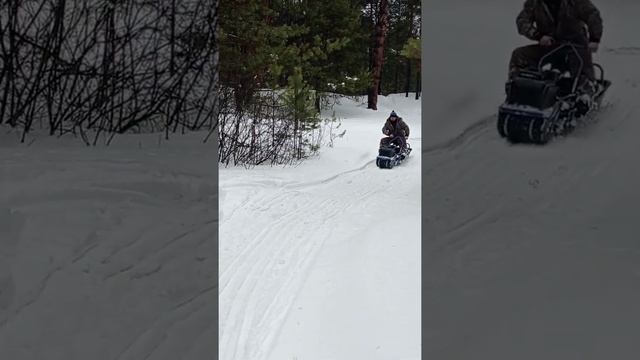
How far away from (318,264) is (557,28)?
7.44 ft

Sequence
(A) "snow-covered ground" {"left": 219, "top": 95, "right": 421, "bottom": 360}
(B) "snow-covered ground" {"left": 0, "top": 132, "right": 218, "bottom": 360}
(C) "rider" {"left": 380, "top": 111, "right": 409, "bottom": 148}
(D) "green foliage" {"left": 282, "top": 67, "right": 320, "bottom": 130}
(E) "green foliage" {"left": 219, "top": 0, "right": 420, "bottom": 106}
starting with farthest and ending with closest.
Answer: (C) "rider" {"left": 380, "top": 111, "right": 409, "bottom": 148} < (D) "green foliage" {"left": 282, "top": 67, "right": 320, "bottom": 130} < (E) "green foliage" {"left": 219, "top": 0, "right": 420, "bottom": 106} < (A) "snow-covered ground" {"left": 219, "top": 95, "right": 421, "bottom": 360} < (B) "snow-covered ground" {"left": 0, "top": 132, "right": 218, "bottom": 360}

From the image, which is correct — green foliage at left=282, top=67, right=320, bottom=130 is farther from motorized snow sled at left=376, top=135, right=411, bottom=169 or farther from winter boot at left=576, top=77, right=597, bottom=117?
winter boot at left=576, top=77, right=597, bottom=117

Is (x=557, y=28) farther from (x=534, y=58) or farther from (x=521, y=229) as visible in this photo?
(x=521, y=229)

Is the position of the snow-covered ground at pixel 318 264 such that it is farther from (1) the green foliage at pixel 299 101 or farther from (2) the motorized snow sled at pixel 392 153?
(1) the green foliage at pixel 299 101

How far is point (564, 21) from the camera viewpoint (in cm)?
202

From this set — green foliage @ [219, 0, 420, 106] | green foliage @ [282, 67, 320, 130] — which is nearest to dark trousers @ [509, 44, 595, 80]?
green foliage @ [219, 0, 420, 106]

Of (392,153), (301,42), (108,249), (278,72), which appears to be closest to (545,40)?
(108,249)

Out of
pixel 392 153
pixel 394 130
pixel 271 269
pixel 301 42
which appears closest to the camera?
pixel 271 269

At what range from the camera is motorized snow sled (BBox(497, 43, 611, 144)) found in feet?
6.69

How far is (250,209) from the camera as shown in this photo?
17.0ft

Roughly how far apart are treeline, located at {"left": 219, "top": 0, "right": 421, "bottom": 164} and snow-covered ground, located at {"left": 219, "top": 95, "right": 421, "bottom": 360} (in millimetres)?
522

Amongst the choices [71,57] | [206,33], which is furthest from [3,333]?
[206,33]

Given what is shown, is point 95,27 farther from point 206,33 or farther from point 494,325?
point 494,325

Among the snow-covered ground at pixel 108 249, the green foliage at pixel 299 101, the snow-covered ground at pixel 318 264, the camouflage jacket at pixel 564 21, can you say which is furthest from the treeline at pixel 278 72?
the snow-covered ground at pixel 108 249
